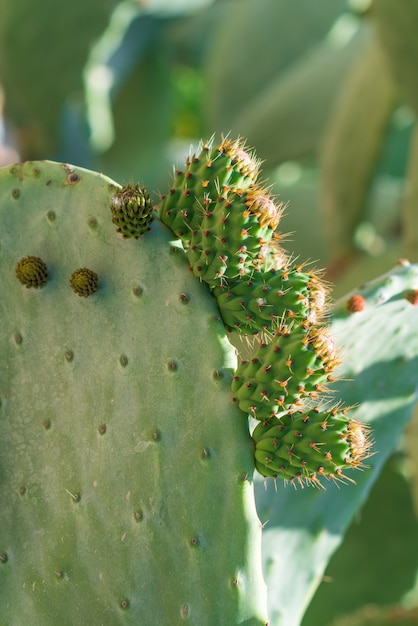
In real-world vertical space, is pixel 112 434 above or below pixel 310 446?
above

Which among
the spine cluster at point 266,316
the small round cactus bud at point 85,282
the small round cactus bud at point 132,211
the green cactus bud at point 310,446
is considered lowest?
the green cactus bud at point 310,446

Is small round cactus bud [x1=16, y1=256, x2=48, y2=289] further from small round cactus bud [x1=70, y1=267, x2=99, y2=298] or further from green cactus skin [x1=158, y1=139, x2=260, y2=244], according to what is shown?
green cactus skin [x1=158, y1=139, x2=260, y2=244]

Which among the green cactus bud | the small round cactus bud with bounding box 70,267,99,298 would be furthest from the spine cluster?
the small round cactus bud with bounding box 70,267,99,298

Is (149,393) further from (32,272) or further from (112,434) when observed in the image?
(32,272)

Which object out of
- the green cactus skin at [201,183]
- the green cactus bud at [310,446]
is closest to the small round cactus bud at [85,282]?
the green cactus skin at [201,183]

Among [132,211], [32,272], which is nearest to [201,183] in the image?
[132,211]

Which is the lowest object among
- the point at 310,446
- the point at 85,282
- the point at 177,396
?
the point at 310,446

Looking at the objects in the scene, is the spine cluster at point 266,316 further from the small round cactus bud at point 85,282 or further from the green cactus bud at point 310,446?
the small round cactus bud at point 85,282
